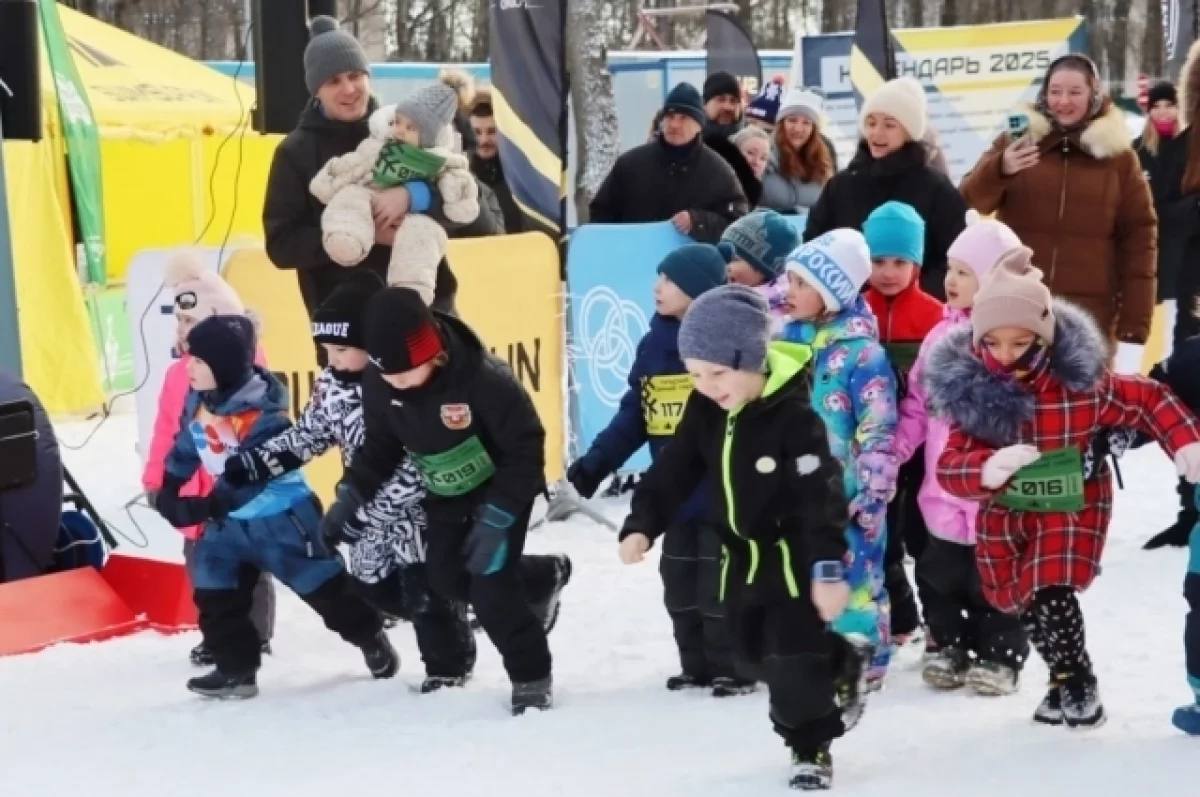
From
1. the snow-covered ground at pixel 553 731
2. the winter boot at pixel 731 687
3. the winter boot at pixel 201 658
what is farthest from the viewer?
the winter boot at pixel 201 658

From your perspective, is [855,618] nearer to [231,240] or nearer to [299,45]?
[299,45]

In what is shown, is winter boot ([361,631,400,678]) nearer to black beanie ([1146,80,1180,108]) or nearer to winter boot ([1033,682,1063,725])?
winter boot ([1033,682,1063,725])

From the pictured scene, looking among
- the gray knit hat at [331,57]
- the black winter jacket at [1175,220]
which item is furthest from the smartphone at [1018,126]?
the gray knit hat at [331,57]

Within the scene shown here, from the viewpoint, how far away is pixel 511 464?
5.27 metres

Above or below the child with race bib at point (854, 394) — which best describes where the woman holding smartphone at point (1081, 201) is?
above

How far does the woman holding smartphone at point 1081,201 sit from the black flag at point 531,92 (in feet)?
6.28

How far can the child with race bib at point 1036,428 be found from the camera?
4.71 metres

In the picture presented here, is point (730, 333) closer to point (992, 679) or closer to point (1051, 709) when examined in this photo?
point (1051, 709)

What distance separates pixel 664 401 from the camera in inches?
235

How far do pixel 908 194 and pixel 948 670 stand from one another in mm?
1867

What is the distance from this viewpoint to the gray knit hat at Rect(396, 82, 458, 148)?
6594mm

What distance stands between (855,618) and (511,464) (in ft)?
3.38

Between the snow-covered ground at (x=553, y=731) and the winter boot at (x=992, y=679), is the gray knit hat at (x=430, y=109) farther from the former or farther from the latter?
the winter boot at (x=992, y=679)

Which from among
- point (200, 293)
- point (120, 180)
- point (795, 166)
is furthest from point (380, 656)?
point (120, 180)
